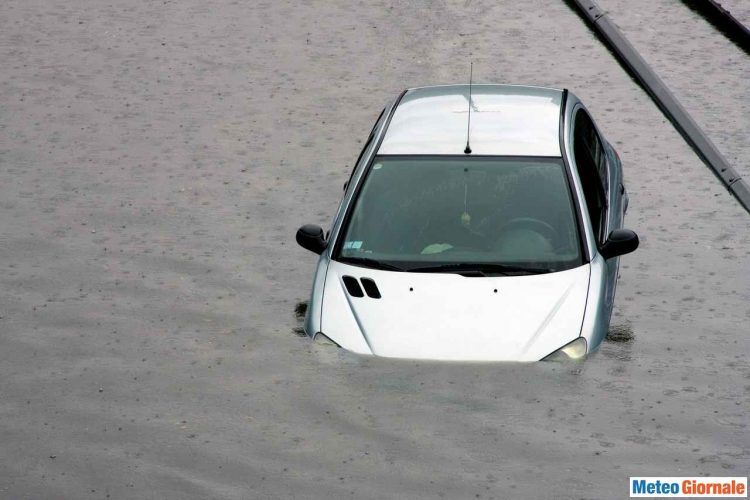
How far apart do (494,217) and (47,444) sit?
308 centimetres

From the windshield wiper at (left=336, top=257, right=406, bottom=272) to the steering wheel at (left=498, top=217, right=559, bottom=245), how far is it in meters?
0.76

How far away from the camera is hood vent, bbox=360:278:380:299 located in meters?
8.09

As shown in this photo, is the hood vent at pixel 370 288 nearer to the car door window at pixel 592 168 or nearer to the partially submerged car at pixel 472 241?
the partially submerged car at pixel 472 241

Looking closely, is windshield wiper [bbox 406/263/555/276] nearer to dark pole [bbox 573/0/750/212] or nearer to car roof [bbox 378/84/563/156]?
car roof [bbox 378/84/563/156]

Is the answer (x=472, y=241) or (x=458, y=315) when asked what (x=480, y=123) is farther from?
(x=458, y=315)

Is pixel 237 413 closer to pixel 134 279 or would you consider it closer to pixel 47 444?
pixel 47 444

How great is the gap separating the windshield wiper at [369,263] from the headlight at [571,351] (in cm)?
111

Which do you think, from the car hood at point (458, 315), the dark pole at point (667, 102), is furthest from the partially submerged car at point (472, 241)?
the dark pole at point (667, 102)

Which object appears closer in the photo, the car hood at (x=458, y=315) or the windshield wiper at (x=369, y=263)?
the car hood at (x=458, y=315)

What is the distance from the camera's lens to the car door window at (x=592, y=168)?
8.93 m

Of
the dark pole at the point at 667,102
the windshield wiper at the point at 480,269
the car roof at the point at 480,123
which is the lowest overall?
the dark pole at the point at 667,102

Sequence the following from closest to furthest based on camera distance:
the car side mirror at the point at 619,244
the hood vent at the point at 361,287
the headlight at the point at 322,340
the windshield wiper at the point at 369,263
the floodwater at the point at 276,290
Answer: the floodwater at the point at 276,290, the headlight at the point at 322,340, the hood vent at the point at 361,287, the windshield wiper at the point at 369,263, the car side mirror at the point at 619,244

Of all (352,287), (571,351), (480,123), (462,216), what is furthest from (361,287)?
(480,123)

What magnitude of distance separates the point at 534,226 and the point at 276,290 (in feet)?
7.81
